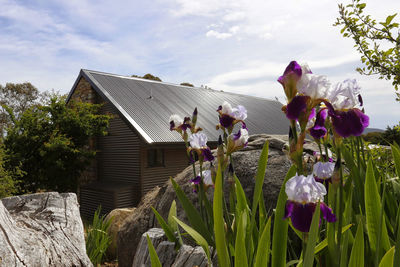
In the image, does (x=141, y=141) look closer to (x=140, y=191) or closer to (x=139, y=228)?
(x=140, y=191)

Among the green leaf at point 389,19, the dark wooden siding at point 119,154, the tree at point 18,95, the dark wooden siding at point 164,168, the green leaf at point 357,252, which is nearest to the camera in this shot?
the green leaf at point 357,252

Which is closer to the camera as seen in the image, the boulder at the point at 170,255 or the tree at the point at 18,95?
the boulder at the point at 170,255

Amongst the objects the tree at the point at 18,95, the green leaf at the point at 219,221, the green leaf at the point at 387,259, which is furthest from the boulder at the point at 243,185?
the tree at the point at 18,95

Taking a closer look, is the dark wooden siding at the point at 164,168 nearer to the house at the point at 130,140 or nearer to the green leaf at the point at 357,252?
the house at the point at 130,140

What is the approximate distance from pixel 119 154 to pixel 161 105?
2.79m

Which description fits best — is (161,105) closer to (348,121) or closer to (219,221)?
(219,221)

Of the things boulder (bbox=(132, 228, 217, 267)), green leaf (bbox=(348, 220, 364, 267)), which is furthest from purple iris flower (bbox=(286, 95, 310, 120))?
boulder (bbox=(132, 228, 217, 267))

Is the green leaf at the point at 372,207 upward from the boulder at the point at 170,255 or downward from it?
upward

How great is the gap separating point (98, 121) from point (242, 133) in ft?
35.7

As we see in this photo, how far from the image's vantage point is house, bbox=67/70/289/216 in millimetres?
11109

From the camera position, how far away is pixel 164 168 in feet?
39.2

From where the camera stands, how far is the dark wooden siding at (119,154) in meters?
11.5

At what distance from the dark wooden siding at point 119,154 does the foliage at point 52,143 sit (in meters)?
0.71

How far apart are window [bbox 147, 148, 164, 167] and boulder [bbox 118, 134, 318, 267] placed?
7570 millimetres
